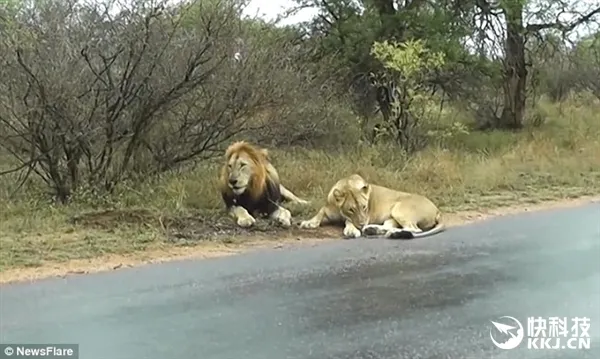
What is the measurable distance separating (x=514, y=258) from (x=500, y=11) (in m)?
16.5

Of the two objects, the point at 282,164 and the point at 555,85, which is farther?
the point at 555,85

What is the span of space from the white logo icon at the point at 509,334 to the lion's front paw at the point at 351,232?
14.1 ft

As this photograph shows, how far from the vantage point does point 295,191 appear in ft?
46.8

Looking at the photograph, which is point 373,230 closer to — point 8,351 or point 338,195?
point 338,195

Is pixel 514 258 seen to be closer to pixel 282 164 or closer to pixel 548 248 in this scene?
pixel 548 248

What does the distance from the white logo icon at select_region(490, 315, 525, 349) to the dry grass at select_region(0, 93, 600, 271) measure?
452cm

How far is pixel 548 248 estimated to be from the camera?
386 inches

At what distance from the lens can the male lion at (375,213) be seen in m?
11.1

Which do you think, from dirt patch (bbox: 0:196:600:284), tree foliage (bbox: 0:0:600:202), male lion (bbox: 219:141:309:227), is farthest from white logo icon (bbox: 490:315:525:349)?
tree foliage (bbox: 0:0:600:202)

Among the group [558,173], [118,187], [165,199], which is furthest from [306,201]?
[558,173]

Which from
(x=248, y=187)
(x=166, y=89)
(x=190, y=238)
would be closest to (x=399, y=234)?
(x=248, y=187)
